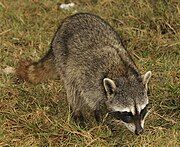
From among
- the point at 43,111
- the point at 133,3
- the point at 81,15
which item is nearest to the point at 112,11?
the point at 133,3

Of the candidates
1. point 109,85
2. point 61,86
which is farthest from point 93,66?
point 61,86

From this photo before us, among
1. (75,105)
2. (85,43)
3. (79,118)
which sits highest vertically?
(85,43)

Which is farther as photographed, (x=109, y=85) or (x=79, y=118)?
(x=79, y=118)

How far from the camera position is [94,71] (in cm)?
532

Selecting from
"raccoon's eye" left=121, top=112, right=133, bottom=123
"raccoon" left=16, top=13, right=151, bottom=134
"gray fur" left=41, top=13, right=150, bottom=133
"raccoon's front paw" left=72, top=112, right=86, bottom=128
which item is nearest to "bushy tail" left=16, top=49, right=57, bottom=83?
"raccoon" left=16, top=13, right=151, bottom=134

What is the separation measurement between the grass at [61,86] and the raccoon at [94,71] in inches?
7.9

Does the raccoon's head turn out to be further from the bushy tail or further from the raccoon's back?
the bushy tail

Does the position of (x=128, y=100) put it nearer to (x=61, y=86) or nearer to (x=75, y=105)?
(x=75, y=105)

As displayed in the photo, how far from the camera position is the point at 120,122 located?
500 centimetres

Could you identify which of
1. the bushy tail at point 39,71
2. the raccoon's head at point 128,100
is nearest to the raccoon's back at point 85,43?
the bushy tail at point 39,71

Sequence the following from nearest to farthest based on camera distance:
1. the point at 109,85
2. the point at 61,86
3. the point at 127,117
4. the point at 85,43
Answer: the point at 127,117 < the point at 109,85 < the point at 85,43 < the point at 61,86

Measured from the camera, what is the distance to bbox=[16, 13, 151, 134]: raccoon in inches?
192

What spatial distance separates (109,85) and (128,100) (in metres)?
0.24

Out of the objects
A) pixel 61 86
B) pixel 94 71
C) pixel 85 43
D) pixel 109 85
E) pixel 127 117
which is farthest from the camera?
pixel 61 86
